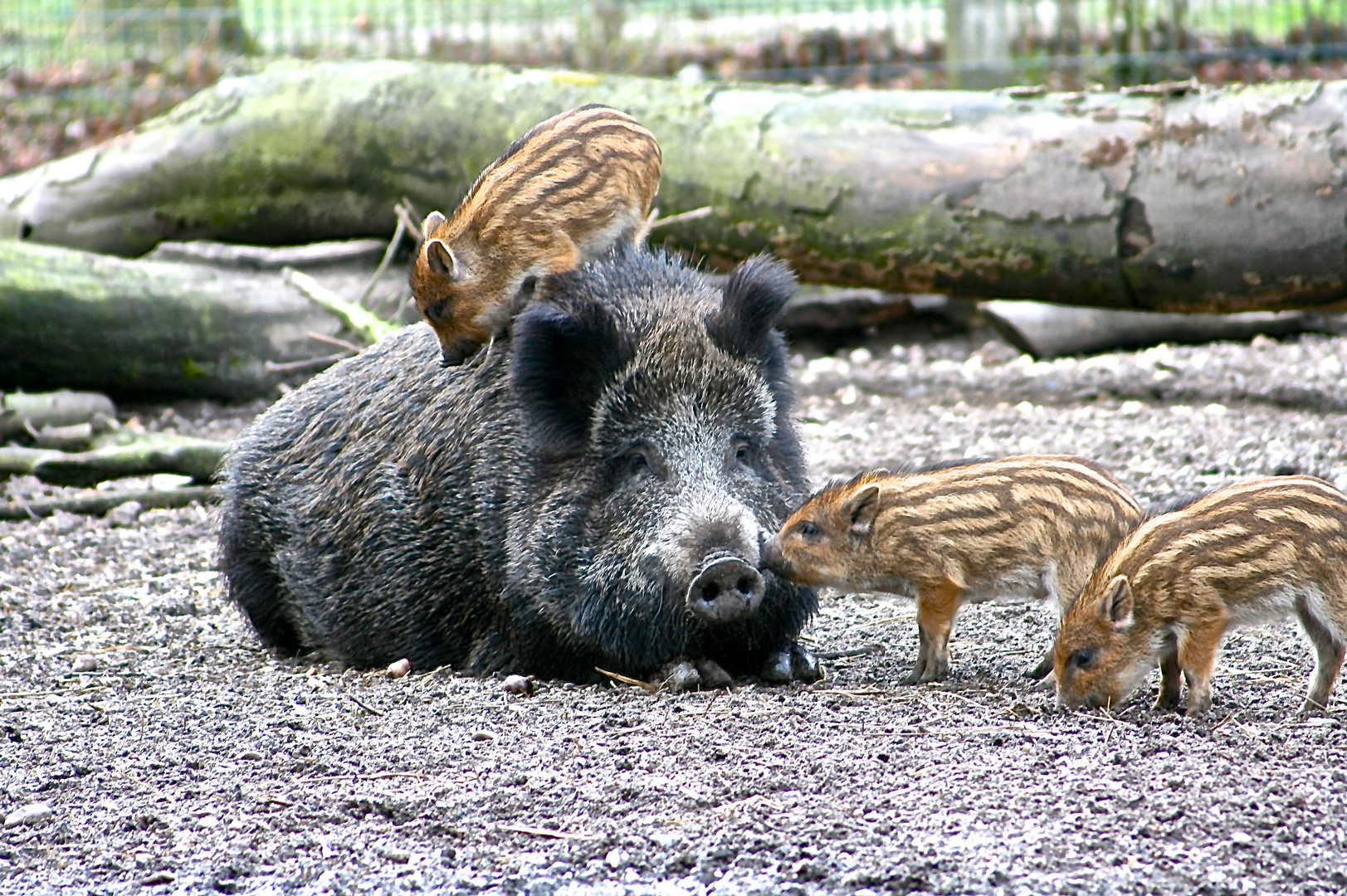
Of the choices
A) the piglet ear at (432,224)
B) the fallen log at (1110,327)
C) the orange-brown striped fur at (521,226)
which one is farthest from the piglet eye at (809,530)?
the fallen log at (1110,327)

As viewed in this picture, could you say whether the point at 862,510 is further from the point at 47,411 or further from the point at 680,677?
the point at 47,411

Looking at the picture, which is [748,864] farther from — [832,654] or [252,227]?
[252,227]

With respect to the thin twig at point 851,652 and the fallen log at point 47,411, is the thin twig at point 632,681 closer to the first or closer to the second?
the thin twig at point 851,652

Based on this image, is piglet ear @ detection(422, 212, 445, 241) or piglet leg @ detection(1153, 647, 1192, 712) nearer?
piglet leg @ detection(1153, 647, 1192, 712)

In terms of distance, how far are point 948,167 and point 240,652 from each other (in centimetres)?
515

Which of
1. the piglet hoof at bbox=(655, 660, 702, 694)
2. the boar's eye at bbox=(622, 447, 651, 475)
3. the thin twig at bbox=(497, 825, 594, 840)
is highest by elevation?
the boar's eye at bbox=(622, 447, 651, 475)

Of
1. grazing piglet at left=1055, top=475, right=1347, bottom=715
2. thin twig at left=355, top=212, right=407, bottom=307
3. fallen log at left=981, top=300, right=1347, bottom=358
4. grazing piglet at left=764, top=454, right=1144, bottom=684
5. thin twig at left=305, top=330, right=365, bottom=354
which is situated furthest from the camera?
fallen log at left=981, top=300, right=1347, bottom=358

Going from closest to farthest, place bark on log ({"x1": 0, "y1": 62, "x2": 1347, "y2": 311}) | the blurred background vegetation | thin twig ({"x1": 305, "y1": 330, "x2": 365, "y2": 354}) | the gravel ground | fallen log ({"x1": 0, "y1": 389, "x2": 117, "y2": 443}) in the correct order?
1. the gravel ground
2. thin twig ({"x1": 305, "y1": 330, "x2": 365, "y2": 354})
3. bark on log ({"x1": 0, "y1": 62, "x2": 1347, "y2": 311})
4. fallen log ({"x1": 0, "y1": 389, "x2": 117, "y2": 443})
5. the blurred background vegetation

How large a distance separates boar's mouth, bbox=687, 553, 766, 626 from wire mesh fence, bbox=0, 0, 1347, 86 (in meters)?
10.9

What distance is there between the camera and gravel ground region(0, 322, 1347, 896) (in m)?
3.22

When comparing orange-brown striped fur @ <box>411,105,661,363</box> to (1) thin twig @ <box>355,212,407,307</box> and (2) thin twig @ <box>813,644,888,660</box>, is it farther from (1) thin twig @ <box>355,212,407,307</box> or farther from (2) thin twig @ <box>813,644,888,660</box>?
(1) thin twig @ <box>355,212,407,307</box>

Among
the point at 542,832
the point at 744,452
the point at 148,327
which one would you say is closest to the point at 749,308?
the point at 744,452

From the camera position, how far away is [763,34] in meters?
17.0

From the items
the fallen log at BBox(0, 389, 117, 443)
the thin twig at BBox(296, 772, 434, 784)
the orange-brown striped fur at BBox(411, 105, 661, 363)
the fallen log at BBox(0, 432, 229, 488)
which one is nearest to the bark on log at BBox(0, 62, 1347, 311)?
the fallen log at BBox(0, 389, 117, 443)
